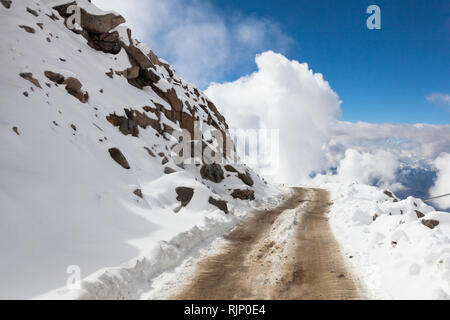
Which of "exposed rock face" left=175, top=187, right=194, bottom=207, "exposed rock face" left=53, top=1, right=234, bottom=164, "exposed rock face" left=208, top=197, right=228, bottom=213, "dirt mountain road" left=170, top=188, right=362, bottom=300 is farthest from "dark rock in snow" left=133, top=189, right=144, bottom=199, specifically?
"exposed rock face" left=53, top=1, right=234, bottom=164

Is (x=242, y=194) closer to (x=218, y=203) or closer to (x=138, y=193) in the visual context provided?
(x=218, y=203)

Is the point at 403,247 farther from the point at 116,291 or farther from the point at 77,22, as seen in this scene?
the point at 77,22

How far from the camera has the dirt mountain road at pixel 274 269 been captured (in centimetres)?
820

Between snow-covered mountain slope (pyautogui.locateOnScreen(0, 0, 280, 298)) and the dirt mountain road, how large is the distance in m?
1.76

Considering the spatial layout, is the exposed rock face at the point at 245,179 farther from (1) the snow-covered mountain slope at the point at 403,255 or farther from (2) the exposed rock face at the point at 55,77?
(2) the exposed rock face at the point at 55,77

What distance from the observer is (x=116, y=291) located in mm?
7793

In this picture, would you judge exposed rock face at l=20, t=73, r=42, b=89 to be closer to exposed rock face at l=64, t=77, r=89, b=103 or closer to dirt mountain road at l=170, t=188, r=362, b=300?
exposed rock face at l=64, t=77, r=89, b=103

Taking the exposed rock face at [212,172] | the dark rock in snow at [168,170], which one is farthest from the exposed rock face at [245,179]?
the dark rock in snow at [168,170]

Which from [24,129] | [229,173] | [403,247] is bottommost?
[403,247]

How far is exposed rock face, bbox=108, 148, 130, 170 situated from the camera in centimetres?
1884

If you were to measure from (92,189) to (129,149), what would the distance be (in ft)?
27.9

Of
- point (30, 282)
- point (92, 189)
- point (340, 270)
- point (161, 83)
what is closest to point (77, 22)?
point (161, 83)

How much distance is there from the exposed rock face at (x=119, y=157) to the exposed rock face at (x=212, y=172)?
403 inches

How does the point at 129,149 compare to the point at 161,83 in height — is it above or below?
below
